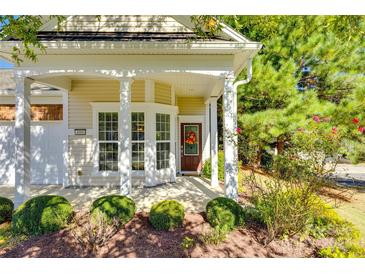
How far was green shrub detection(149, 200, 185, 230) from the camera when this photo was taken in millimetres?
4270

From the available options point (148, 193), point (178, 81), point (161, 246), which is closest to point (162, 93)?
point (178, 81)

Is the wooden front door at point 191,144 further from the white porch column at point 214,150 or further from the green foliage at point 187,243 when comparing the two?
the green foliage at point 187,243

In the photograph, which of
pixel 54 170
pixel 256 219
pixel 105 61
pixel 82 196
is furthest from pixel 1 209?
pixel 256 219

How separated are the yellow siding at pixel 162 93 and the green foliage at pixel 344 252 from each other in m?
6.08

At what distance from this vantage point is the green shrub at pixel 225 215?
14.0 feet

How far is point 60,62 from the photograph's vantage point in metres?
5.56

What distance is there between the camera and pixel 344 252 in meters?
3.58

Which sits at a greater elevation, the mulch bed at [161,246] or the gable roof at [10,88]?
the gable roof at [10,88]

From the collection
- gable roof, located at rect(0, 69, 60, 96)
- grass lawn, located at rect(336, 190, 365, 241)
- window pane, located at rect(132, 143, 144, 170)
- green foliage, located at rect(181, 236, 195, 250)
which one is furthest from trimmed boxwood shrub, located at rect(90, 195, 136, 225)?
gable roof, located at rect(0, 69, 60, 96)

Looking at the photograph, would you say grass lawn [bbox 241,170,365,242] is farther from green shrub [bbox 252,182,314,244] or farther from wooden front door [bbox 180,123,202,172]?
wooden front door [bbox 180,123,202,172]

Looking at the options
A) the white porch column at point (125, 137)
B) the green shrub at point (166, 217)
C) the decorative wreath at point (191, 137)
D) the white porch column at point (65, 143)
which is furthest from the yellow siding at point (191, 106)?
the green shrub at point (166, 217)

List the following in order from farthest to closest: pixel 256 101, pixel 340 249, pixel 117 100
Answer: pixel 256 101, pixel 117 100, pixel 340 249

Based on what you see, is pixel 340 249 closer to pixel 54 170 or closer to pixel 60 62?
pixel 60 62
